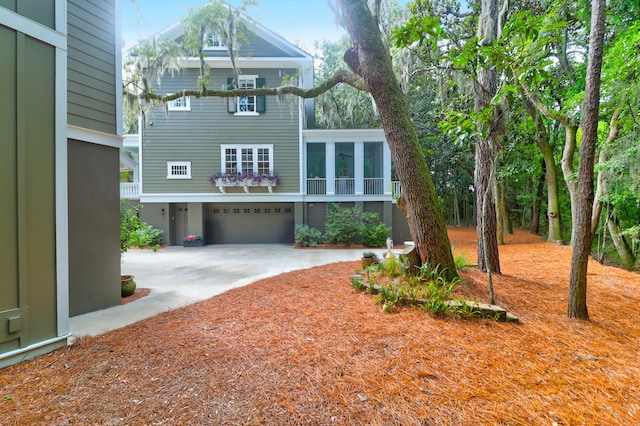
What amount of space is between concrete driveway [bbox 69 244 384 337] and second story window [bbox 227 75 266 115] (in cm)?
551

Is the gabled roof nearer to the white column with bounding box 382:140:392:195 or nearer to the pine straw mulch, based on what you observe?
A: the white column with bounding box 382:140:392:195

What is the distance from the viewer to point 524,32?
3.59 m

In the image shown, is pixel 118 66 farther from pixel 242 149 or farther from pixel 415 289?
pixel 242 149

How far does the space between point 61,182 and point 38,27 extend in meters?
1.40

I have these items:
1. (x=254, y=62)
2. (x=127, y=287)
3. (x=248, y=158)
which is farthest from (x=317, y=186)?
(x=127, y=287)

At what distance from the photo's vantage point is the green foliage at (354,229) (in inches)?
430

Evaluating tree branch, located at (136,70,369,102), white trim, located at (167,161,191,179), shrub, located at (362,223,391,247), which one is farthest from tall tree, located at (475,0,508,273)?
white trim, located at (167,161,191,179)

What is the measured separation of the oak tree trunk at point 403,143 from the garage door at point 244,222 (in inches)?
329

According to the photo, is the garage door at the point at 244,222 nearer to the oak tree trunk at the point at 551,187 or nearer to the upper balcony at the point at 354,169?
the upper balcony at the point at 354,169

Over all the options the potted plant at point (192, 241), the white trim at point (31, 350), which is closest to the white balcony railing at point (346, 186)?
the potted plant at point (192, 241)

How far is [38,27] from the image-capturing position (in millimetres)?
2639

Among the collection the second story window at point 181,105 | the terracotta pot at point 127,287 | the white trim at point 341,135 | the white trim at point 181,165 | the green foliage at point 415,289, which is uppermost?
the second story window at point 181,105

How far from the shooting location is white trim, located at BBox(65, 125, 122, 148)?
3764mm

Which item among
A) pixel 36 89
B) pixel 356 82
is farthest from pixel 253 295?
pixel 356 82
